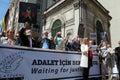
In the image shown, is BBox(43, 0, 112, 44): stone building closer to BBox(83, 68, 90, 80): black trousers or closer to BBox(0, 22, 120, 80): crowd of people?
BBox(0, 22, 120, 80): crowd of people

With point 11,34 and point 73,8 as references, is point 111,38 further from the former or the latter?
point 11,34

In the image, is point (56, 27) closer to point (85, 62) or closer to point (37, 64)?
point (85, 62)

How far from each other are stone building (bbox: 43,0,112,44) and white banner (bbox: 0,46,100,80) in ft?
34.1

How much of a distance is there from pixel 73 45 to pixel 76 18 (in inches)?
464

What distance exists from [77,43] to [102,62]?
1.56 meters

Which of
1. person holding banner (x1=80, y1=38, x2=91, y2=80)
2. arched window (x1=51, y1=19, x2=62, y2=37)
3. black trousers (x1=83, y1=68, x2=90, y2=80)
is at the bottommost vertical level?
black trousers (x1=83, y1=68, x2=90, y2=80)

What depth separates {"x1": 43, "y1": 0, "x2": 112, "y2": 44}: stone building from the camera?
21484 mm

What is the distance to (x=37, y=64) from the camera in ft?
24.0

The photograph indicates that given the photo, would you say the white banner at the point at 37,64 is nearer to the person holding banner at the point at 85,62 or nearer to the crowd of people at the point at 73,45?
the person holding banner at the point at 85,62

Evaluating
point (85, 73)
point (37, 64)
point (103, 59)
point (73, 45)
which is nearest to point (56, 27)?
point (103, 59)

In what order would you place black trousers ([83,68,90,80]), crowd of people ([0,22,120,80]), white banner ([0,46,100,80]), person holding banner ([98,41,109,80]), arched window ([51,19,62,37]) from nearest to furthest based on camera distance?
white banner ([0,46,100,80]) < crowd of people ([0,22,120,80]) < black trousers ([83,68,90,80]) < person holding banner ([98,41,109,80]) < arched window ([51,19,62,37])

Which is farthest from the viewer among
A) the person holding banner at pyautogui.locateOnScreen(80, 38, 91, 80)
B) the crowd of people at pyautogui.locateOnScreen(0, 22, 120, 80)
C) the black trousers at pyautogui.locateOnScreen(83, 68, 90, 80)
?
the black trousers at pyautogui.locateOnScreen(83, 68, 90, 80)

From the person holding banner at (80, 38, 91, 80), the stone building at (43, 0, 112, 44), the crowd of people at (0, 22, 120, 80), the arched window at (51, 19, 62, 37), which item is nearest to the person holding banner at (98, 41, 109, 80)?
the crowd of people at (0, 22, 120, 80)

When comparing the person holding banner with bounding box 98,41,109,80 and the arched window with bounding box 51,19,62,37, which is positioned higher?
the arched window with bounding box 51,19,62,37
